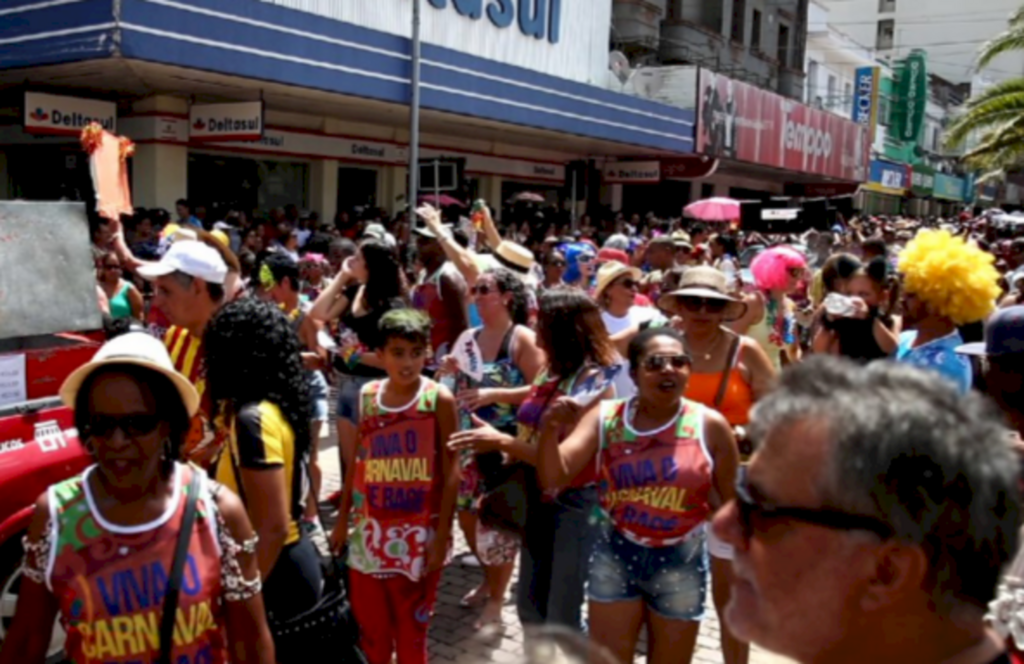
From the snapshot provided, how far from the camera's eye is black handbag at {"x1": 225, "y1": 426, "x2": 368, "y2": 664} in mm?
2855

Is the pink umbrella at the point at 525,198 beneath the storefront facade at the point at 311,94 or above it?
beneath

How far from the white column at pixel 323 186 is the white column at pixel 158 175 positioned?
9.43 feet

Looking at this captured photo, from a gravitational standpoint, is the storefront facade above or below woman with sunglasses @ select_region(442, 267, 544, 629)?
above

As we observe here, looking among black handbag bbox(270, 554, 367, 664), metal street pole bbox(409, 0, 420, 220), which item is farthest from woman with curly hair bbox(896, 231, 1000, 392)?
metal street pole bbox(409, 0, 420, 220)

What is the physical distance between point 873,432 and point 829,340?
3979mm

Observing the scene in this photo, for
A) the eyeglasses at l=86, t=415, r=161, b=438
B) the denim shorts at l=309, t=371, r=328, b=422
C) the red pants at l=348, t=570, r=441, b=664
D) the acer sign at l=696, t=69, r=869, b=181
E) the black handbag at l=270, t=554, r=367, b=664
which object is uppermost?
the acer sign at l=696, t=69, r=869, b=181

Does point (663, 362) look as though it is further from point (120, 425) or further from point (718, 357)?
point (120, 425)

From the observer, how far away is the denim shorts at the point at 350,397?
5641mm

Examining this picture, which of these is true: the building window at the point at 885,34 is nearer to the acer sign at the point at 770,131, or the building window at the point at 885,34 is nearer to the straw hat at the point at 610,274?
the acer sign at the point at 770,131

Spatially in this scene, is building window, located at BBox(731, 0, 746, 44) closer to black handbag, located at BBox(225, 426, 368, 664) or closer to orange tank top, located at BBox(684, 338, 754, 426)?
orange tank top, located at BBox(684, 338, 754, 426)

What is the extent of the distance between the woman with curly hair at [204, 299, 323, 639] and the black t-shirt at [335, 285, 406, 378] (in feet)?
7.72

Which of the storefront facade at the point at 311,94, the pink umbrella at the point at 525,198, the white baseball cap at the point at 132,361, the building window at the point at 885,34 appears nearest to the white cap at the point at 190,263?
the white baseball cap at the point at 132,361

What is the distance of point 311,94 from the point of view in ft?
43.5

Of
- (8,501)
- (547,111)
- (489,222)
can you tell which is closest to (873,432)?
(8,501)
